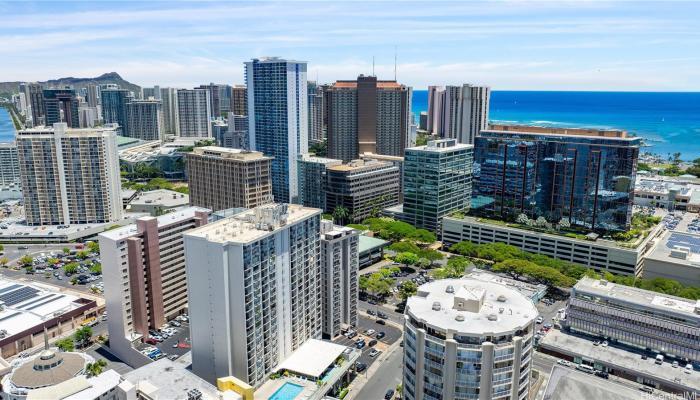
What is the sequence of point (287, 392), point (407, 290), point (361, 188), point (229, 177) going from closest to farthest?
point (287, 392) < point (407, 290) < point (229, 177) < point (361, 188)

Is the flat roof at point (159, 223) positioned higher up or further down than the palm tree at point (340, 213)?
higher up

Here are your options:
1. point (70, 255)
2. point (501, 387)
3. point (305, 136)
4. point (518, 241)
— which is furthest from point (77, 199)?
point (501, 387)

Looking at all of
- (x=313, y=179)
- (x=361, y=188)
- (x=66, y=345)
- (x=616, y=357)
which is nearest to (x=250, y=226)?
(x=66, y=345)

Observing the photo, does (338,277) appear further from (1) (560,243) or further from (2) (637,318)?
(1) (560,243)

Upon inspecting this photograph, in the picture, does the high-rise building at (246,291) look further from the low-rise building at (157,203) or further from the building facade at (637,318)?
the low-rise building at (157,203)

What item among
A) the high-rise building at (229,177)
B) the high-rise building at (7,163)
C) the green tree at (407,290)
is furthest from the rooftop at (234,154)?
the high-rise building at (7,163)

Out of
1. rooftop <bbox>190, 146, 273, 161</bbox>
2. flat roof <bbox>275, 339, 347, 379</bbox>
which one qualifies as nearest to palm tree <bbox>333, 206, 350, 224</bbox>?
rooftop <bbox>190, 146, 273, 161</bbox>
